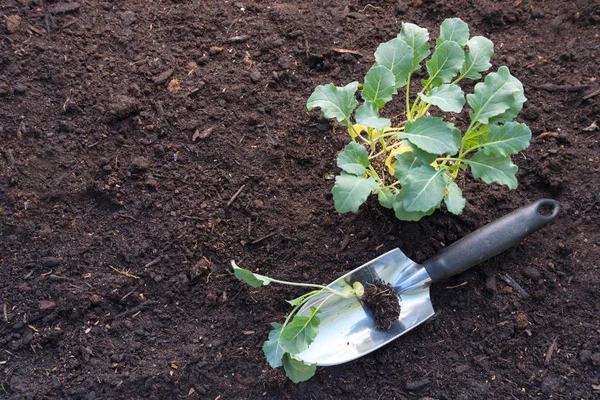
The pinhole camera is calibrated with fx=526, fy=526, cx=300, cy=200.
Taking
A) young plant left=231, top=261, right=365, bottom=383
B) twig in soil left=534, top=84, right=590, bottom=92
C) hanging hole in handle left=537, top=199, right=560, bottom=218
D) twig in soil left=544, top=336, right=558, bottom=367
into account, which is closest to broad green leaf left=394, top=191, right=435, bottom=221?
young plant left=231, top=261, right=365, bottom=383

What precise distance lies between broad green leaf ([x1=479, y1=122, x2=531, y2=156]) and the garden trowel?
269mm

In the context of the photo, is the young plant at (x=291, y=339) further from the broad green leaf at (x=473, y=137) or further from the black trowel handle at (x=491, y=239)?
the broad green leaf at (x=473, y=137)

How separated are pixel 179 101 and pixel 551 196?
1.46 meters

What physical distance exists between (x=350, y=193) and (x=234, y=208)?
1.91ft

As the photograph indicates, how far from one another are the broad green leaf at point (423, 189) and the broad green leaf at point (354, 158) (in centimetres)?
15

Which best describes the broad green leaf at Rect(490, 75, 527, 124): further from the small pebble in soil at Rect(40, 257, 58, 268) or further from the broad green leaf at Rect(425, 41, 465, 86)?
the small pebble in soil at Rect(40, 257, 58, 268)

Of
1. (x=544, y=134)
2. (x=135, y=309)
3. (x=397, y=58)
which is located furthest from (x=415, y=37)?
(x=135, y=309)

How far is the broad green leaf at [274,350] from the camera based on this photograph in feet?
5.32

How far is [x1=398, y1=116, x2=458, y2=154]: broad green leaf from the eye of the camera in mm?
1523

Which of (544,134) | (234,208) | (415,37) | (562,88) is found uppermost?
(415,37)

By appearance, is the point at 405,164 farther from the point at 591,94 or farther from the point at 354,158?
the point at 591,94

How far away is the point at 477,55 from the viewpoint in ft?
5.63

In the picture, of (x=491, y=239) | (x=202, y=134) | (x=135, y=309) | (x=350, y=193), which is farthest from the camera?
(x=202, y=134)

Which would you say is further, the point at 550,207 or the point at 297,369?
the point at 550,207
